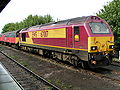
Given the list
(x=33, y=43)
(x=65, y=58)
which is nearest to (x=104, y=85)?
(x=65, y=58)

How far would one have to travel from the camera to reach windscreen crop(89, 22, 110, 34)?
9.70 meters

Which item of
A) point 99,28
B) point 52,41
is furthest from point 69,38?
point 52,41

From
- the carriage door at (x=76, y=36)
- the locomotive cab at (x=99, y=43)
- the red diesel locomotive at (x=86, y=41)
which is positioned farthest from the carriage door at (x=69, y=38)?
the locomotive cab at (x=99, y=43)

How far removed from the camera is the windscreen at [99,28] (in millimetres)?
9703

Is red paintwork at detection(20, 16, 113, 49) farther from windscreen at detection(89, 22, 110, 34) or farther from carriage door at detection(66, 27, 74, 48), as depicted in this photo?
windscreen at detection(89, 22, 110, 34)

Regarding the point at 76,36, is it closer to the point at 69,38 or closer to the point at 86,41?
the point at 69,38

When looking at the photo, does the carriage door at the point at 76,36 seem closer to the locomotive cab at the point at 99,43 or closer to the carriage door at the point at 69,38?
the carriage door at the point at 69,38

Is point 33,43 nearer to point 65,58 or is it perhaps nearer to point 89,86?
point 65,58

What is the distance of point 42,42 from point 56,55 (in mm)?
2841

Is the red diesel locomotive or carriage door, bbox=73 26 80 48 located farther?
carriage door, bbox=73 26 80 48

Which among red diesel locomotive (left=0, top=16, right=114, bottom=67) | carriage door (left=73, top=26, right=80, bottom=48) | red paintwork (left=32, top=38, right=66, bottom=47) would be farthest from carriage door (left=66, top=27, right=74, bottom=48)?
red paintwork (left=32, top=38, right=66, bottom=47)

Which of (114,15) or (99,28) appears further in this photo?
(114,15)

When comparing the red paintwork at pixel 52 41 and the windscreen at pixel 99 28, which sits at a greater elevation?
the windscreen at pixel 99 28

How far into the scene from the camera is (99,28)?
10.0 m
